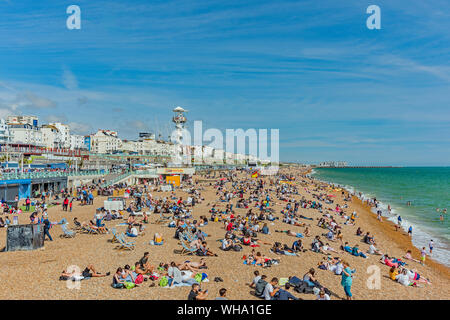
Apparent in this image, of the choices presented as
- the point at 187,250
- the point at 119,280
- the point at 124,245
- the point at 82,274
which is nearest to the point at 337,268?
the point at 187,250

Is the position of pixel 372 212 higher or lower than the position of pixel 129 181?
lower

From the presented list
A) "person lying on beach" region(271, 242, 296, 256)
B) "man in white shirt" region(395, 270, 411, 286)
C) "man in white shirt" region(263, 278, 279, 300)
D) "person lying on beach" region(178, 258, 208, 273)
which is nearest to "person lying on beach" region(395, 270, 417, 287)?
"man in white shirt" region(395, 270, 411, 286)

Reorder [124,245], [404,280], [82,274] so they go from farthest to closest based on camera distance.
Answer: [124,245] < [404,280] < [82,274]

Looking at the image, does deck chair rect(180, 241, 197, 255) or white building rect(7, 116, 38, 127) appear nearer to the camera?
deck chair rect(180, 241, 197, 255)

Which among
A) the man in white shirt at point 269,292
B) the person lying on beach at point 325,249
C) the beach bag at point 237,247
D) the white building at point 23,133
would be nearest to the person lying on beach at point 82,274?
the man in white shirt at point 269,292

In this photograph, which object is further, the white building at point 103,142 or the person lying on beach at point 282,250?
the white building at point 103,142

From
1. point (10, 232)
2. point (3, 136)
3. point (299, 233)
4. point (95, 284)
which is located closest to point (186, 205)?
point (299, 233)

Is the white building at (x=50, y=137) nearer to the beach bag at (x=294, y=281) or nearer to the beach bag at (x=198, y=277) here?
the beach bag at (x=198, y=277)

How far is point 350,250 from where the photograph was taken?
40.5 feet

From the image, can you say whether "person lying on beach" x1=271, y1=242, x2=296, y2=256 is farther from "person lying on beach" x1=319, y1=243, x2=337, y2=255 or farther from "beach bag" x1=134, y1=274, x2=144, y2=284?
"beach bag" x1=134, y1=274, x2=144, y2=284

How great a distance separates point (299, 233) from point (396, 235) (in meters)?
7.83

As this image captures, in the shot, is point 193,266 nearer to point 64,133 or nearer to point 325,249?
point 325,249

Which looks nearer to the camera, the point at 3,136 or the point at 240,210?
the point at 240,210
